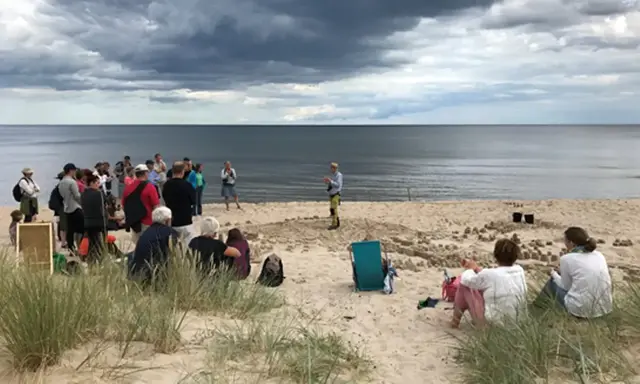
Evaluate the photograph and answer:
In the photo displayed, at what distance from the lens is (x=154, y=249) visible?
6.17 metres

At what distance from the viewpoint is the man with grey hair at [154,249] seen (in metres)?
5.90

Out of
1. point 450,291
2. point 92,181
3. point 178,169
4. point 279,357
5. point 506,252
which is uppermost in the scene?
point 178,169

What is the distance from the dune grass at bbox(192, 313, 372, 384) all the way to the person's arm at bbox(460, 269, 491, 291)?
144cm

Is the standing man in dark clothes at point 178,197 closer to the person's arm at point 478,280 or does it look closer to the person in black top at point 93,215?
the person in black top at point 93,215

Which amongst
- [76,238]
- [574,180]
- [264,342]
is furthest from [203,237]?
[574,180]

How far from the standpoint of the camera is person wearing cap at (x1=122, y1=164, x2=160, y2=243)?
26.3 ft

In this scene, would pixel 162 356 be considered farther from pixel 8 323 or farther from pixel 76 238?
pixel 76 238

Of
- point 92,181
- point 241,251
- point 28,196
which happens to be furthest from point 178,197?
point 28,196

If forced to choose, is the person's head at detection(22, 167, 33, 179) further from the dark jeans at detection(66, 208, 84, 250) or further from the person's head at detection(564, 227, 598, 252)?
the person's head at detection(564, 227, 598, 252)

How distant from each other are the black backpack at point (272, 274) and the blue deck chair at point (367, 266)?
3.60 feet

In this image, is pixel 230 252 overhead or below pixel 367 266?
overhead

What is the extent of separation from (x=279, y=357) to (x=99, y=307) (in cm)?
147

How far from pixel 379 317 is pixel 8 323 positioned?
396 centimetres

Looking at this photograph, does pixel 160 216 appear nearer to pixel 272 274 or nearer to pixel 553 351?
pixel 272 274
